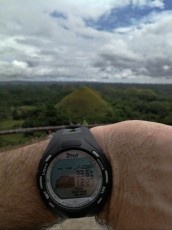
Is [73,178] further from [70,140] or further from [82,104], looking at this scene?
[82,104]

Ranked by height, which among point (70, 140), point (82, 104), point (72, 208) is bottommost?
point (82, 104)

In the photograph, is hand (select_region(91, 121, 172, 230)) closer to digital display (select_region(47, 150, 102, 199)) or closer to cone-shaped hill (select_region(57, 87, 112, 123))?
digital display (select_region(47, 150, 102, 199))

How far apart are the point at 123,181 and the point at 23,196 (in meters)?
0.21

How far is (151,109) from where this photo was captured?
3909 cm

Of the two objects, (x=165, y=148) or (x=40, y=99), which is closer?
(x=165, y=148)

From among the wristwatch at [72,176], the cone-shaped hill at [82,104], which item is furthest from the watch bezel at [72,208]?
the cone-shaped hill at [82,104]

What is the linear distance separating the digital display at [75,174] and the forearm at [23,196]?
53 millimetres

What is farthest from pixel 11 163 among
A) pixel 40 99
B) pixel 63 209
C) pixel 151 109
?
pixel 40 99

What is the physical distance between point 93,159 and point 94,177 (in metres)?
0.04

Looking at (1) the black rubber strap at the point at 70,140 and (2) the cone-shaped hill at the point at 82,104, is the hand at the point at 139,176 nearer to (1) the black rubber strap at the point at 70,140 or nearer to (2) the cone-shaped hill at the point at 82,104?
(1) the black rubber strap at the point at 70,140

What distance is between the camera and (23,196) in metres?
0.68

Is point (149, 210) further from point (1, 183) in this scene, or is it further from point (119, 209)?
point (1, 183)

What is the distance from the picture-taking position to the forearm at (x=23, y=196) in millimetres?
678

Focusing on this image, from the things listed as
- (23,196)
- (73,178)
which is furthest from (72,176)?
(23,196)
